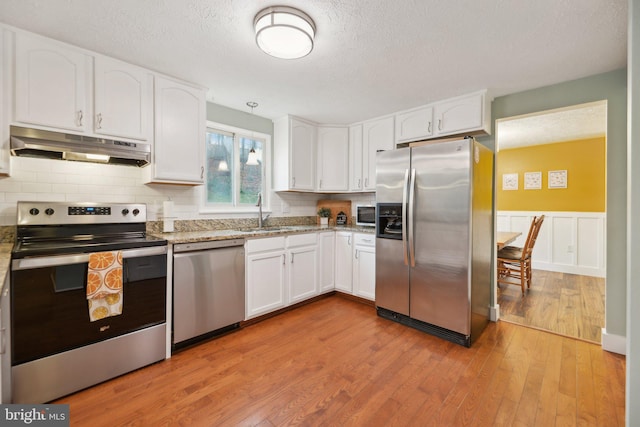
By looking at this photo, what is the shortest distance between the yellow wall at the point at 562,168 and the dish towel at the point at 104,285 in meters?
5.77

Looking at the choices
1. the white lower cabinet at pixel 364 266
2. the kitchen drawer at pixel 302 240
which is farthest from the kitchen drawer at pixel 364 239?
the kitchen drawer at pixel 302 240

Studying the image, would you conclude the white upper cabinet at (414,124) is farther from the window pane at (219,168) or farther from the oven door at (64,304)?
the oven door at (64,304)

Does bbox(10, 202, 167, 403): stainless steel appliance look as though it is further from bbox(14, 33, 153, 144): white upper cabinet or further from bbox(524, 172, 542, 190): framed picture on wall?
bbox(524, 172, 542, 190): framed picture on wall

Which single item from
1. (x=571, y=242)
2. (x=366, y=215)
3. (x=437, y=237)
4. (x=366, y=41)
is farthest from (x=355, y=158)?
(x=571, y=242)

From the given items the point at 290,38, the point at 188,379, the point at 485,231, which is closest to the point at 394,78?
the point at 290,38

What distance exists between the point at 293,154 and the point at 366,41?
1.87 meters

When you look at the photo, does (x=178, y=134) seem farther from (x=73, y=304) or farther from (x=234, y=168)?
(x=73, y=304)

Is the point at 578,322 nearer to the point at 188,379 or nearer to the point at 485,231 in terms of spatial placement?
the point at 485,231

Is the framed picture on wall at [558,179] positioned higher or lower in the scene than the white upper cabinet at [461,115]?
lower

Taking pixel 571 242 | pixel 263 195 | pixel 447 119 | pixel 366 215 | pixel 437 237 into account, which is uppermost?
pixel 447 119

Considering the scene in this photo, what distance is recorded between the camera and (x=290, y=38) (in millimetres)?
1765

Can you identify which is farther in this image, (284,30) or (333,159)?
(333,159)

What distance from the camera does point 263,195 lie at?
377 cm

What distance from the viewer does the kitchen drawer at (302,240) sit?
3208 mm
